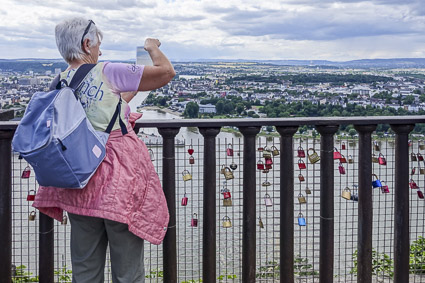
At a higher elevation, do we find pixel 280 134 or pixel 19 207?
pixel 280 134

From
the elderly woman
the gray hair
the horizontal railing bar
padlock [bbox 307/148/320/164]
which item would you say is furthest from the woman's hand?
padlock [bbox 307/148/320/164]

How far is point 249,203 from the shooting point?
2867mm

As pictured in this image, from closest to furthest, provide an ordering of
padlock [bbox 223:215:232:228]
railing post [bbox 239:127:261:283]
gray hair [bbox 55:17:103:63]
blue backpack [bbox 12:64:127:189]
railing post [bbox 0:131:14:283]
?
blue backpack [bbox 12:64:127:189]
gray hair [bbox 55:17:103:63]
railing post [bbox 0:131:14:283]
railing post [bbox 239:127:261:283]
padlock [bbox 223:215:232:228]

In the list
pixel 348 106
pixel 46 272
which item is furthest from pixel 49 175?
pixel 348 106

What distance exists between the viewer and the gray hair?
2.05 metres

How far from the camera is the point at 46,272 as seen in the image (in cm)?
287

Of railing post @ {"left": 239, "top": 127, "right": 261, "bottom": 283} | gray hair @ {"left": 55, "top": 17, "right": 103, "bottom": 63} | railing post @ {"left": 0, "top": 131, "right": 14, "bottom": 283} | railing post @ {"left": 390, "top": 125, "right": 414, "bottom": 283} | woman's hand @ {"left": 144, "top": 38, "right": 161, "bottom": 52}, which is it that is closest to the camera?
gray hair @ {"left": 55, "top": 17, "right": 103, "bottom": 63}

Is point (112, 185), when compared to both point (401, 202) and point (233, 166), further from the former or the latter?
point (401, 202)

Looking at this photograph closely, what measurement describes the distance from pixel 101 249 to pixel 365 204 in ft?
4.90

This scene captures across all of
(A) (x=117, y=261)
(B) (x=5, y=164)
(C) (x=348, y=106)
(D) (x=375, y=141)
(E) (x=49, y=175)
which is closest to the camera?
(E) (x=49, y=175)

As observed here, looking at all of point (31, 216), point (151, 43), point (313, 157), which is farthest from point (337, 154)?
point (31, 216)

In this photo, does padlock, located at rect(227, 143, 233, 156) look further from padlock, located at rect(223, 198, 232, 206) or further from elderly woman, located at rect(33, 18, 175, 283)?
elderly woman, located at rect(33, 18, 175, 283)

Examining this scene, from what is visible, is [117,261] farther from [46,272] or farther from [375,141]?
[375,141]

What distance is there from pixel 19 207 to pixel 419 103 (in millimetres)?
3776
